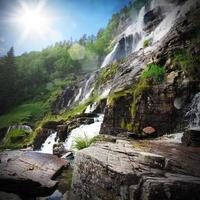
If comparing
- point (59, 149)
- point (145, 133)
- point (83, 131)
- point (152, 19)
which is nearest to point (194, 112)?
point (145, 133)

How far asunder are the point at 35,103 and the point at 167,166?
59547 millimetres

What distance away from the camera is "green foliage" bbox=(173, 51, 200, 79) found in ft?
38.6

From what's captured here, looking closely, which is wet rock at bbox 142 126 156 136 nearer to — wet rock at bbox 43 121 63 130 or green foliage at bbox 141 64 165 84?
green foliage at bbox 141 64 165 84

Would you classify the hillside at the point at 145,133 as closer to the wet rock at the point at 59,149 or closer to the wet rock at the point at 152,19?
the wet rock at the point at 59,149

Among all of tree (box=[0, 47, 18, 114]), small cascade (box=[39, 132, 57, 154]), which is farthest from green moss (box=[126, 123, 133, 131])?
tree (box=[0, 47, 18, 114])

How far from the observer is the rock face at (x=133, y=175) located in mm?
3629

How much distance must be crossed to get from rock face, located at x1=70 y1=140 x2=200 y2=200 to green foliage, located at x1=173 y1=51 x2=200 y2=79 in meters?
6.48

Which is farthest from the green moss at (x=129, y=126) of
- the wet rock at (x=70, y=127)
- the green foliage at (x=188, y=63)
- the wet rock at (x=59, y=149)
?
the wet rock at (x=70, y=127)

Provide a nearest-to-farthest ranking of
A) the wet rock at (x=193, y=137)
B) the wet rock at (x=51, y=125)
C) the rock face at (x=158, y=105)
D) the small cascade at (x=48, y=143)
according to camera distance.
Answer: the wet rock at (x=193, y=137) → the rock face at (x=158, y=105) → the small cascade at (x=48, y=143) → the wet rock at (x=51, y=125)

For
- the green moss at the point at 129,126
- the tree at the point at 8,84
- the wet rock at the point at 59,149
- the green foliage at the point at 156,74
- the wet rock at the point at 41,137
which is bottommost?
the wet rock at the point at 59,149

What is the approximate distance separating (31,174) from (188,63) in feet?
31.9

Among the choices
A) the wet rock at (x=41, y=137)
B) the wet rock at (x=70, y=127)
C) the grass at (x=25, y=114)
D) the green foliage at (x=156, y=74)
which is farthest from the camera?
A: the grass at (x=25, y=114)

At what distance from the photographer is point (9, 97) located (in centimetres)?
6003

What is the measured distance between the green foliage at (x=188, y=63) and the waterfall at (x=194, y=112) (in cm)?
145
